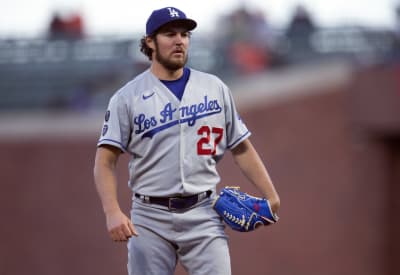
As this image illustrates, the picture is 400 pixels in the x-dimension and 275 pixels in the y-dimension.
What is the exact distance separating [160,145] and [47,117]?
704 centimetres

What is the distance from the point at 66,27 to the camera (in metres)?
12.8

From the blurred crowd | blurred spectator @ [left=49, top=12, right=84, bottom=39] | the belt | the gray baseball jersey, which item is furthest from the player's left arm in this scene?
blurred spectator @ [left=49, top=12, right=84, bottom=39]

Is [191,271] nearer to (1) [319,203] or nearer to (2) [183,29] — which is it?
(2) [183,29]

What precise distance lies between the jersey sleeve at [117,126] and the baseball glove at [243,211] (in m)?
0.59

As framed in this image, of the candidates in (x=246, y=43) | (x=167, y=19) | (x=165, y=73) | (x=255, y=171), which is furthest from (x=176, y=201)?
(x=246, y=43)

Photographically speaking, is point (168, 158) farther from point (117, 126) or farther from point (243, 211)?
point (243, 211)

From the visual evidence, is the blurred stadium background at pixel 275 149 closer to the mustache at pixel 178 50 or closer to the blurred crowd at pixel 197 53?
the blurred crowd at pixel 197 53

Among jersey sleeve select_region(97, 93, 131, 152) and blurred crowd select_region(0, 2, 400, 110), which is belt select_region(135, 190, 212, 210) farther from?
blurred crowd select_region(0, 2, 400, 110)

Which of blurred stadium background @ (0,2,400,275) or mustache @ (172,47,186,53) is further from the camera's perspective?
blurred stadium background @ (0,2,400,275)

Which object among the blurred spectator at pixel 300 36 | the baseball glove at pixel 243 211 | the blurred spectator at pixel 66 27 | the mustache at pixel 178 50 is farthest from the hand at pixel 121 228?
the blurred spectator at pixel 66 27

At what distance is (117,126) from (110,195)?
0.35m

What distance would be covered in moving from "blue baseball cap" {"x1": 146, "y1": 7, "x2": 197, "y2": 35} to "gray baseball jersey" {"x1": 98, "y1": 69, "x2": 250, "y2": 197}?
27 centimetres

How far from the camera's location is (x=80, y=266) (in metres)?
11.5

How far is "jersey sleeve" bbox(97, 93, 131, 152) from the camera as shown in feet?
15.6
